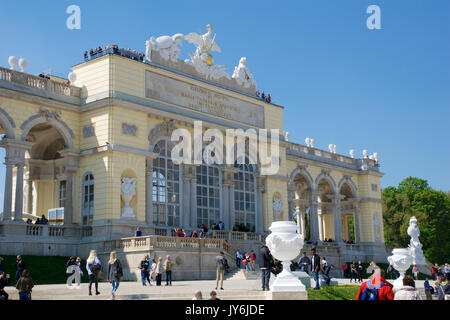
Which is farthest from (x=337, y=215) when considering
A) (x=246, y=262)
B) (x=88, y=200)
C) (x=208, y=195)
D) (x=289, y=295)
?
(x=289, y=295)

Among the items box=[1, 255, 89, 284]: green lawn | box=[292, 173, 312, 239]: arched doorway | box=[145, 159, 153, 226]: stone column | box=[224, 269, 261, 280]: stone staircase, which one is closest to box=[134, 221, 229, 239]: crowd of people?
box=[145, 159, 153, 226]: stone column

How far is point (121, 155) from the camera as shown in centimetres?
3244

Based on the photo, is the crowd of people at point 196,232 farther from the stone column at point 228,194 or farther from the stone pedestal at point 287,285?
the stone pedestal at point 287,285

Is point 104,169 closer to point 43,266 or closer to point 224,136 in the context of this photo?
point 43,266

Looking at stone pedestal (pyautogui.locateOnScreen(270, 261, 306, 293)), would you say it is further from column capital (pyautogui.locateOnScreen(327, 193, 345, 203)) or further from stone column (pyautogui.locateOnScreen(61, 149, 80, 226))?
column capital (pyautogui.locateOnScreen(327, 193, 345, 203))

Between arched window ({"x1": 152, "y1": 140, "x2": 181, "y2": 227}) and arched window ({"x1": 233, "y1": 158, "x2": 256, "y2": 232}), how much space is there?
18.2 feet

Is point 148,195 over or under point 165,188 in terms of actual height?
under

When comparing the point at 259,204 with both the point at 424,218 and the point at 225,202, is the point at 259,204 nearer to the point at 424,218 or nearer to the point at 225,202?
the point at 225,202

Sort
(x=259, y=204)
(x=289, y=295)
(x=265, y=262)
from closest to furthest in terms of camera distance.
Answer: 1. (x=289, y=295)
2. (x=265, y=262)
3. (x=259, y=204)

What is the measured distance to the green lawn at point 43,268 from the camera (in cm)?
2597

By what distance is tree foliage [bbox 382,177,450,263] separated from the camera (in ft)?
223

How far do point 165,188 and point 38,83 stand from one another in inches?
383

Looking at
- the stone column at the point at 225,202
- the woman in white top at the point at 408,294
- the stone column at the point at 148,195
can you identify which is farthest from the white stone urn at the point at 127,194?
the woman in white top at the point at 408,294

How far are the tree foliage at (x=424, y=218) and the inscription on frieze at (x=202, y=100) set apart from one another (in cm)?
3462
